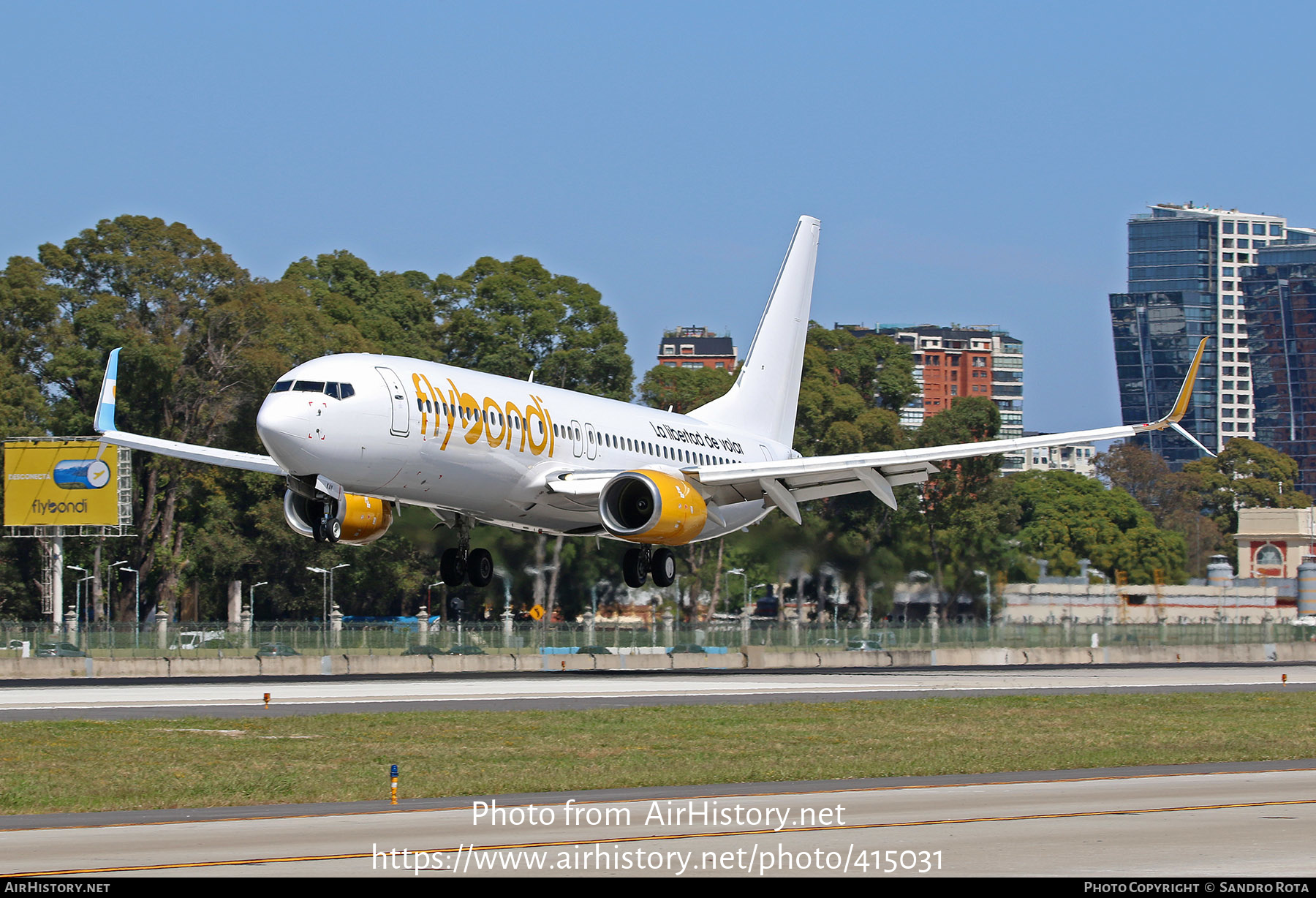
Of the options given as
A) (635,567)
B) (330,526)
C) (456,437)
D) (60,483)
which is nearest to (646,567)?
(635,567)

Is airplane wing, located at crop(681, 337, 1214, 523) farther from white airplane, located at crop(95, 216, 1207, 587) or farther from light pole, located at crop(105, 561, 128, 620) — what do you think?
light pole, located at crop(105, 561, 128, 620)

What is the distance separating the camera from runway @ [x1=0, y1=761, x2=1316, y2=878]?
1739cm

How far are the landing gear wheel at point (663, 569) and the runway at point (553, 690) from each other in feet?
10.7

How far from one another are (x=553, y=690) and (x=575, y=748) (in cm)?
1730

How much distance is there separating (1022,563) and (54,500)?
53.0 meters

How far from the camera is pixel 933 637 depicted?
7969 centimetres

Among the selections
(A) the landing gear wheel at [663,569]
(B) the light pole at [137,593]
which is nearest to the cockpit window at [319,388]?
(A) the landing gear wheel at [663,569]

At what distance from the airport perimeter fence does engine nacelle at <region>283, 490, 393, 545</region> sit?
24466 millimetres

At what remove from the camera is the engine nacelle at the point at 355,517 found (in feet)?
144

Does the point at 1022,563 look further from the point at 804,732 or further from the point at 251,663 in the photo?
the point at 804,732

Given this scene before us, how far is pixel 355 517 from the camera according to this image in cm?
4409

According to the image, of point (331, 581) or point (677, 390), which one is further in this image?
point (677, 390)

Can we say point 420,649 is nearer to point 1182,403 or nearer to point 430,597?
point 1182,403

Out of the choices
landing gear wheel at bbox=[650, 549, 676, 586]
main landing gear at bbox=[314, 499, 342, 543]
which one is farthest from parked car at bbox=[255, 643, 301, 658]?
main landing gear at bbox=[314, 499, 342, 543]
